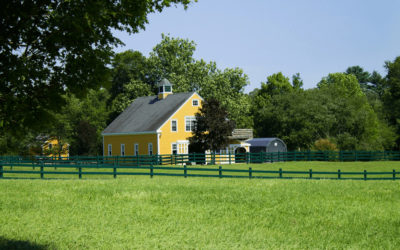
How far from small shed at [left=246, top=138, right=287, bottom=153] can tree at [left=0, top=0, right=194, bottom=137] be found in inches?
1948

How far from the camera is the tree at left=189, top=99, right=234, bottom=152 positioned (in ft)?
159

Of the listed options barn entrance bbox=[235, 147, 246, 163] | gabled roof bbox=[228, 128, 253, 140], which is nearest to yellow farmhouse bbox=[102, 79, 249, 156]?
barn entrance bbox=[235, 147, 246, 163]

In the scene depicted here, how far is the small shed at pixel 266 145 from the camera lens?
187 ft

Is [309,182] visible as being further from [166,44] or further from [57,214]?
[166,44]

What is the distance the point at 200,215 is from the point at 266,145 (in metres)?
41.6

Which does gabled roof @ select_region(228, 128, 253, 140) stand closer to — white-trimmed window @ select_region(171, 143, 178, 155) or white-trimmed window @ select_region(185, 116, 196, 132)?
white-trimmed window @ select_region(185, 116, 196, 132)

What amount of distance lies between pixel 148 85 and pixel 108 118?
33.1ft

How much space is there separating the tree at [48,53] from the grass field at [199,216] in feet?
17.9

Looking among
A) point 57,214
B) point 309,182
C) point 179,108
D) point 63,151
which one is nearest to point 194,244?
point 57,214

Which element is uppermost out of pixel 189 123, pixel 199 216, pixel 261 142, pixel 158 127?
pixel 189 123

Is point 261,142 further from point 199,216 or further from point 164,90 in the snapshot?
point 199,216

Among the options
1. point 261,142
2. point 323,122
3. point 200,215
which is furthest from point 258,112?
point 200,215

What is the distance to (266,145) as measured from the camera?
2229 inches

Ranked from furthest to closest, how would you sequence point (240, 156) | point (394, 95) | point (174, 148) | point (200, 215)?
point (394, 95) → point (240, 156) → point (174, 148) → point (200, 215)
